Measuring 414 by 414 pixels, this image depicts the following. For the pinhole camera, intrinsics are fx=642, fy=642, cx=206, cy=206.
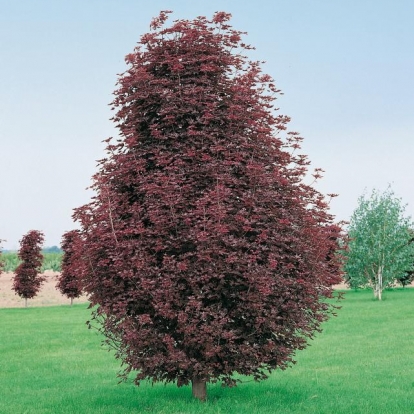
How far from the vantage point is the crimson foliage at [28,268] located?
2046 inches

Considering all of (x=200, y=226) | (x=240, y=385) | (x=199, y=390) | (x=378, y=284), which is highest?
(x=200, y=226)

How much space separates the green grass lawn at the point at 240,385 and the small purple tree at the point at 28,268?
2226 centimetres

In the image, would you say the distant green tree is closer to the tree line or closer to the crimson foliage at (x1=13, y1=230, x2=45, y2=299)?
the crimson foliage at (x1=13, y1=230, x2=45, y2=299)

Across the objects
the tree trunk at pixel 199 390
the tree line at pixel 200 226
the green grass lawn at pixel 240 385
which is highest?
the tree line at pixel 200 226

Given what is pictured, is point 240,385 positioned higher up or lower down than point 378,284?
lower down

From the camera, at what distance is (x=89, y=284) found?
37.8 ft

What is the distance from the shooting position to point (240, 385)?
14.3 metres

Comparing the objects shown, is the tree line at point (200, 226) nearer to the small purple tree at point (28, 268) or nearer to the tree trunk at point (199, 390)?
the tree trunk at point (199, 390)

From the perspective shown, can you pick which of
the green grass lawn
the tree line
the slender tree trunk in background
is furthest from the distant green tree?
the tree line

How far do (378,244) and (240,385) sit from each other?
126 feet

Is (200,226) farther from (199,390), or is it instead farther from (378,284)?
(378,284)

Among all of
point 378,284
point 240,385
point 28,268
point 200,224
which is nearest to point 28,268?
point 28,268

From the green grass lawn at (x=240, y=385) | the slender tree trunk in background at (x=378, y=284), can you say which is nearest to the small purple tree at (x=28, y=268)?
the green grass lawn at (x=240, y=385)

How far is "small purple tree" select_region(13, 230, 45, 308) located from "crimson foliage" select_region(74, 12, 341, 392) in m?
42.0
